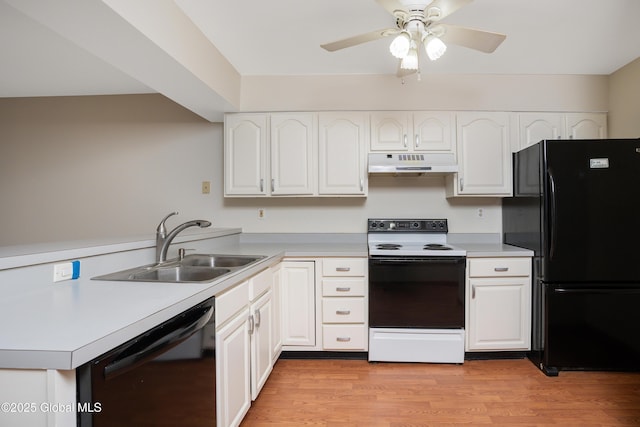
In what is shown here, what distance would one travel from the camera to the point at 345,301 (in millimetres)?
2574

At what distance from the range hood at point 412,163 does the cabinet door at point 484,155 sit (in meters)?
0.15

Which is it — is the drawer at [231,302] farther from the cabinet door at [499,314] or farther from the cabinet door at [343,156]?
the cabinet door at [499,314]

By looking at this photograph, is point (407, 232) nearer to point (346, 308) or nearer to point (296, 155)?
point (346, 308)

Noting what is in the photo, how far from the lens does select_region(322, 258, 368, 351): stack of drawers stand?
2572mm

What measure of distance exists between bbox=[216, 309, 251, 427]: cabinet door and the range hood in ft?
5.12

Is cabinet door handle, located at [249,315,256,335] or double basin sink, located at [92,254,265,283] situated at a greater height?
double basin sink, located at [92,254,265,283]

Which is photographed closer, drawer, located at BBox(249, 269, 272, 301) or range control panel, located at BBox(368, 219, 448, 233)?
drawer, located at BBox(249, 269, 272, 301)

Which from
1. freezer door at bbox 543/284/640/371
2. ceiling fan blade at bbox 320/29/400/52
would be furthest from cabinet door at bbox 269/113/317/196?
freezer door at bbox 543/284/640/371

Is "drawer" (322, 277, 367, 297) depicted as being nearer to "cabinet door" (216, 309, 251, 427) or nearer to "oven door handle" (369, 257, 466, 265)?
"oven door handle" (369, 257, 466, 265)

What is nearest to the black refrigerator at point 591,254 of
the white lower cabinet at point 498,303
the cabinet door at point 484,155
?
the white lower cabinet at point 498,303

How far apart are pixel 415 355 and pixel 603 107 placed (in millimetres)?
2677

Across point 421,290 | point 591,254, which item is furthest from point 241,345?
point 591,254

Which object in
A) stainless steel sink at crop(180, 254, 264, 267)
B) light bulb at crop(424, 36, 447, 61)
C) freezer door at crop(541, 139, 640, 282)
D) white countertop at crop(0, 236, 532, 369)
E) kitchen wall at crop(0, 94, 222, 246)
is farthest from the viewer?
kitchen wall at crop(0, 94, 222, 246)

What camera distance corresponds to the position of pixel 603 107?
2.94 metres
